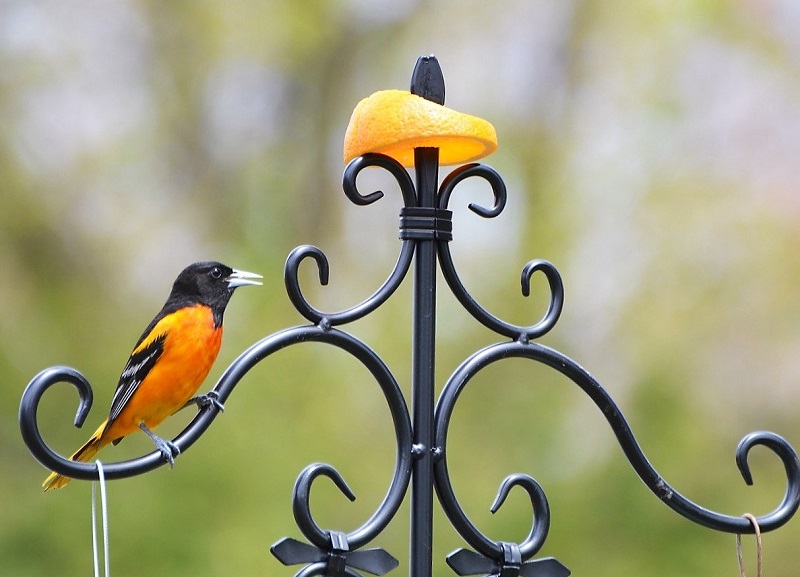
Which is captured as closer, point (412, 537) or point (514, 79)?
point (412, 537)

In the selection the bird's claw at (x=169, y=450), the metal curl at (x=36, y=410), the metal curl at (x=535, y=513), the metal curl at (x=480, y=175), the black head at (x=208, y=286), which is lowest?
the metal curl at (x=535, y=513)

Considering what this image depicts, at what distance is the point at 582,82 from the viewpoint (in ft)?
11.1

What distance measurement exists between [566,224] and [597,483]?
835 mm

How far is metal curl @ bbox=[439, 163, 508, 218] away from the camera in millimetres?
1031

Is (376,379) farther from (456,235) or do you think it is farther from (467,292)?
(456,235)

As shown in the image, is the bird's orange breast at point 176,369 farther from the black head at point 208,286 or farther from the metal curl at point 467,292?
the metal curl at point 467,292

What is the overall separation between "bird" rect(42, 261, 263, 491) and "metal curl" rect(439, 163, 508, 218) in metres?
0.27

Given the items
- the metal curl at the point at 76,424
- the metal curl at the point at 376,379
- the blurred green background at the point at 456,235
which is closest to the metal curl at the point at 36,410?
the metal curl at the point at 76,424

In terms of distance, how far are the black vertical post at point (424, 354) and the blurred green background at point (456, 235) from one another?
1.99m

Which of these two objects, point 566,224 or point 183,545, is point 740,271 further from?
point 183,545

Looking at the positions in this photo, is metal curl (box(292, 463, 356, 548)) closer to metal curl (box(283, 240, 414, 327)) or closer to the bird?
metal curl (box(283, 240, 414, 327))

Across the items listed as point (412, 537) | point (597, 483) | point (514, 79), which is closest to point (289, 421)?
point (597, 483)

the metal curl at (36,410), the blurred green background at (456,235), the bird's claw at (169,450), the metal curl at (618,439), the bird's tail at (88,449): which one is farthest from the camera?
the blurred green background at (456,235)

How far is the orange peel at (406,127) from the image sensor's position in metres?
0.99
